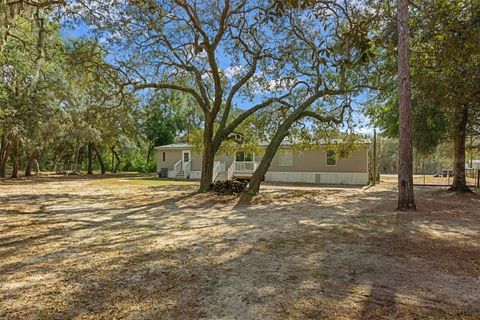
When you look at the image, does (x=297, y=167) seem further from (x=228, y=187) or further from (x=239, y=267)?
(x=239, y=267)

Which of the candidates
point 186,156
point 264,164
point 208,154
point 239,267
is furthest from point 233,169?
point 239,267

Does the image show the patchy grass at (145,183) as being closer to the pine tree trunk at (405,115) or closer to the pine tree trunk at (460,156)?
the pine tree trunk at (405,115)

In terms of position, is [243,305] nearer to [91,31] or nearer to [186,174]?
[91,31]

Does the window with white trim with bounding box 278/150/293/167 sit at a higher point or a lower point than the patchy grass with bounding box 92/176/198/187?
higher

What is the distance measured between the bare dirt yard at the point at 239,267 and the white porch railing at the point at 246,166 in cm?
1575

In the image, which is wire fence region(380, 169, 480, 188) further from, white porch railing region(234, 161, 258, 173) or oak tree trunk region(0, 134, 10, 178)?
oak tree trunk region(0, 134, 10, 178)

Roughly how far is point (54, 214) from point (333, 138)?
13.2 m

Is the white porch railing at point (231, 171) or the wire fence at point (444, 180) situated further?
the white porch railing at point (231, 171)

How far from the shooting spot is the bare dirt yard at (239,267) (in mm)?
2896

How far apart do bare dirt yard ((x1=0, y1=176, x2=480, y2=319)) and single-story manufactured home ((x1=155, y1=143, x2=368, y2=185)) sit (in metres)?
14.2

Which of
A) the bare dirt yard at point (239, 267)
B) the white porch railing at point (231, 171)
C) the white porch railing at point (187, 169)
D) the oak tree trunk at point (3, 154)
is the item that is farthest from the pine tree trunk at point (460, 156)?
the oak tree trunk at point (3, 154)

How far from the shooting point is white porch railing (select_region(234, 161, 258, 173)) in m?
23.8

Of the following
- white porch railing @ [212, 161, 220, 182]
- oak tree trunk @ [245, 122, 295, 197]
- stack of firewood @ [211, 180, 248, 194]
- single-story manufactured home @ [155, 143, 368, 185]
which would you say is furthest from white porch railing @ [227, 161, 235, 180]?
oak tree trunk @ [245, 122, 295, 197]

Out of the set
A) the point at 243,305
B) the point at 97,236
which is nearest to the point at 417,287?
the point at 243,305
